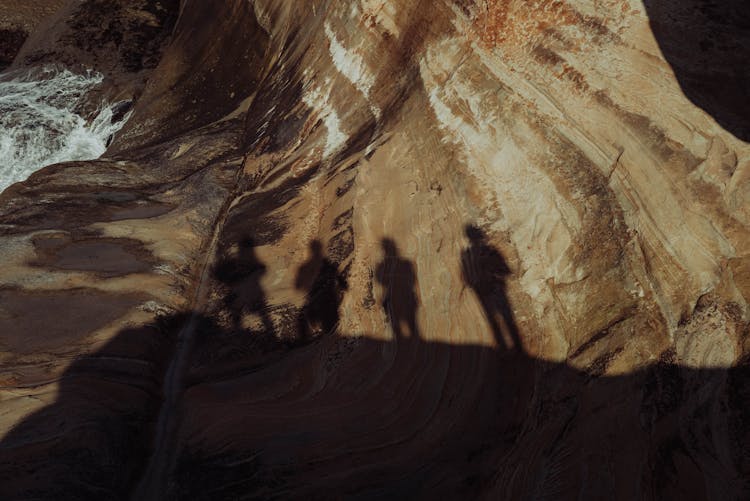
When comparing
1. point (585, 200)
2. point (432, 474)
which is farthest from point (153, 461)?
point (585, 200)

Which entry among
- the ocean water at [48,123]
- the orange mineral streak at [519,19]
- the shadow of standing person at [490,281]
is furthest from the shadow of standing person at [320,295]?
the ocean water at [48,123]

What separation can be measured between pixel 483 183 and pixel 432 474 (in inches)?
44.6

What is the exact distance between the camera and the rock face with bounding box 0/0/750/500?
7.22 ft

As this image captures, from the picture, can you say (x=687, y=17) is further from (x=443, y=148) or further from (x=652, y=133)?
(x=443, y=148)

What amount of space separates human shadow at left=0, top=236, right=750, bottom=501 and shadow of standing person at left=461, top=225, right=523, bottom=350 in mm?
14

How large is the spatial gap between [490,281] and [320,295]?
0.76 metres

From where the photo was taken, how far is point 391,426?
2.50 meters

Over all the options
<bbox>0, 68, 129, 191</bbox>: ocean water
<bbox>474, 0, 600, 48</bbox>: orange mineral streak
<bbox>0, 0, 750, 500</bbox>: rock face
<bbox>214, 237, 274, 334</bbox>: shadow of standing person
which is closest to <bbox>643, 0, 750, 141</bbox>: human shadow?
<bbox>0, 0, 750, 500</bbox>: rock face

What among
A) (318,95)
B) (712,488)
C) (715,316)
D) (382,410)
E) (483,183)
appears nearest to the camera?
(712,488)

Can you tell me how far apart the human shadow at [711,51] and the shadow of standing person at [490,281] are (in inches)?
34.9

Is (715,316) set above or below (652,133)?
below

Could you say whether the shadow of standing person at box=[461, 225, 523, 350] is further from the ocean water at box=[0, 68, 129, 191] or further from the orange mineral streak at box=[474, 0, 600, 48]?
the ocean water at box=[0, 68, 129, 191]

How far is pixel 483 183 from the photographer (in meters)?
2.73

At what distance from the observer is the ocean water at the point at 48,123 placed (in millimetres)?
5668
